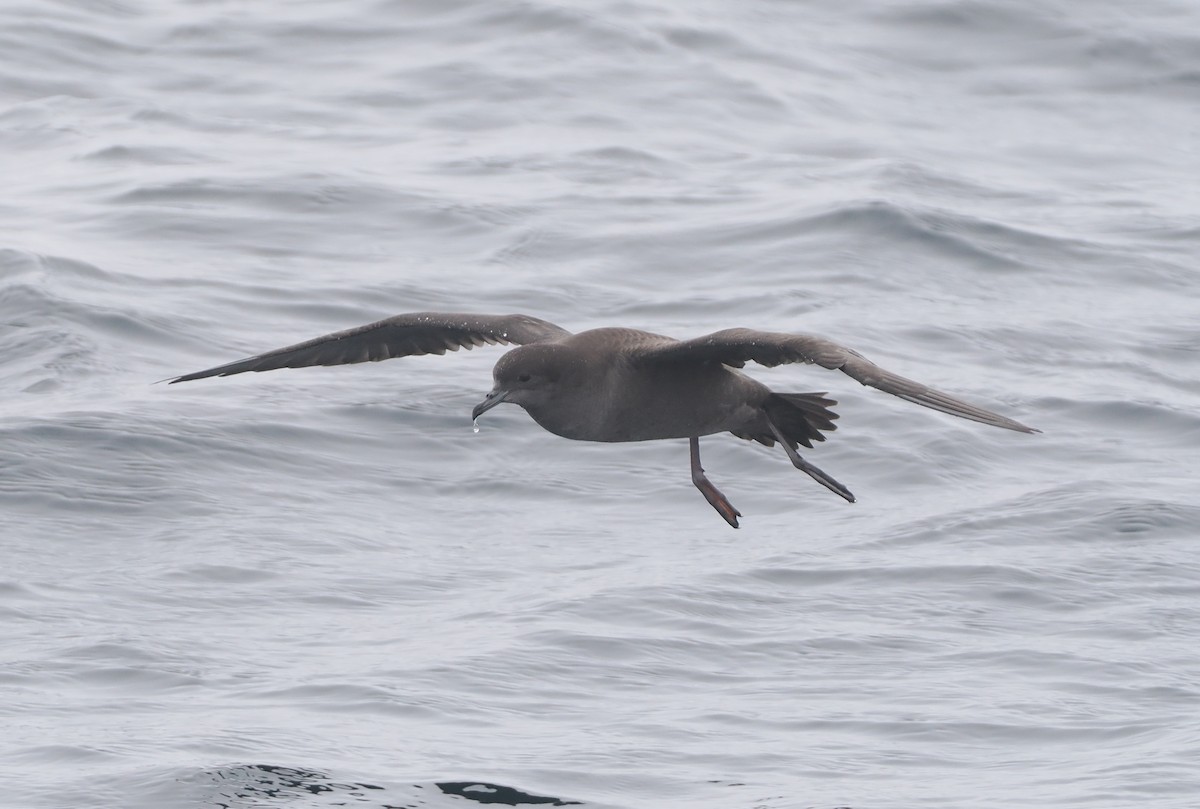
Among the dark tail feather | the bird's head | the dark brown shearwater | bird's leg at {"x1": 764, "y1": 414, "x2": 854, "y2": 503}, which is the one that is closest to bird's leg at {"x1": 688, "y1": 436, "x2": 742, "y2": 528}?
the dark brown shearwater

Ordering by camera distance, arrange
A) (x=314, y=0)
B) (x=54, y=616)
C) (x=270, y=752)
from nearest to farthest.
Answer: (x=270, y=752), (x=54, y=616), (x=314, y=0)

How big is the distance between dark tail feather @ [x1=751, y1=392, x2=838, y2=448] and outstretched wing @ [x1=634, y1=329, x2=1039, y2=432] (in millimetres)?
513

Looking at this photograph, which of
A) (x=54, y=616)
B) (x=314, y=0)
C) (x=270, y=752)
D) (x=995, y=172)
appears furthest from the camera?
(x=314, y=0)

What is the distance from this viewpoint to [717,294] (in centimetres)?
1446

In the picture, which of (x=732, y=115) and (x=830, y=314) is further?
(x=732, y=115)

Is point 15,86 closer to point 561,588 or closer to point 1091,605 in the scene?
point 561,588

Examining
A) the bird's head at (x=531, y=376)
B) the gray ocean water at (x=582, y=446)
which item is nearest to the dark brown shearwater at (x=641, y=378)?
the bird's head at (x=531, y=376)

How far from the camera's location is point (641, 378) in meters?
7.72

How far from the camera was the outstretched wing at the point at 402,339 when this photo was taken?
27.4ft

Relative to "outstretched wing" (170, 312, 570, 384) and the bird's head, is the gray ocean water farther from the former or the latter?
the bird's head

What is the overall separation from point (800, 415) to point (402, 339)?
1.78m

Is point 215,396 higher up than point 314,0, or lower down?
lower down

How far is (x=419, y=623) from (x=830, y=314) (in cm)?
512

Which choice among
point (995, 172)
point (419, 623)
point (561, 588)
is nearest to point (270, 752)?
point (419, 623)
